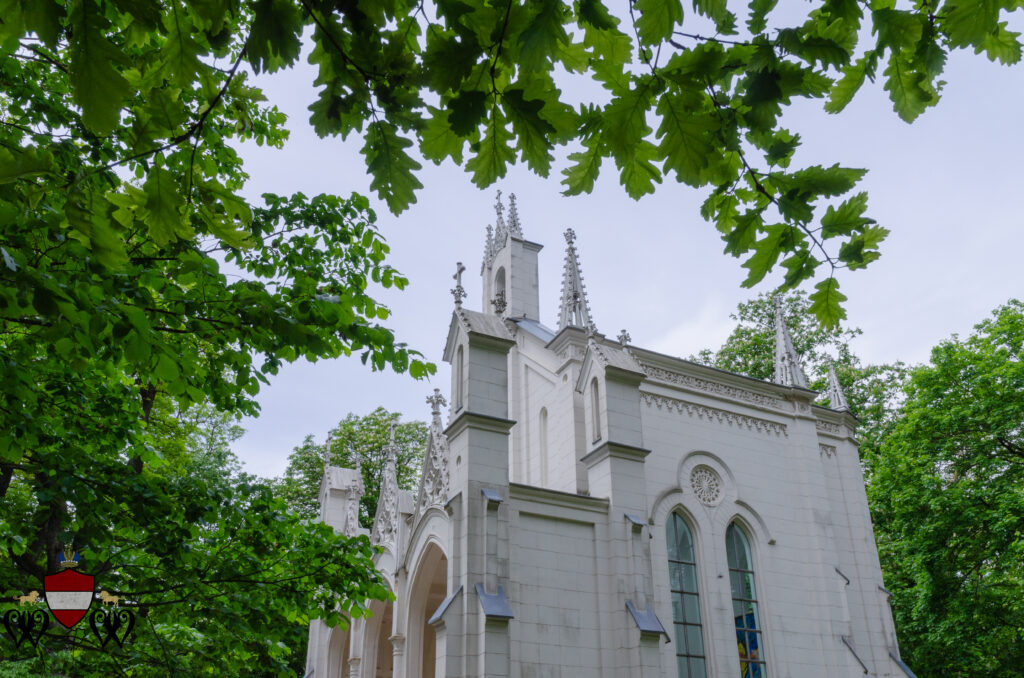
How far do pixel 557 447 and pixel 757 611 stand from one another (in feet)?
16.9

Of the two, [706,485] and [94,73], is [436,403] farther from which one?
[94,73]

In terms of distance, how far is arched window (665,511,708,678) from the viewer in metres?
14.5

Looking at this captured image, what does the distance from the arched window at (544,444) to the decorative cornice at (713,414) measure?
238cm

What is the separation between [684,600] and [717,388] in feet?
15.9

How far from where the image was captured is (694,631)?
14.7 meters

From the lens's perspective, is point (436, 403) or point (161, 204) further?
point (436, 403)

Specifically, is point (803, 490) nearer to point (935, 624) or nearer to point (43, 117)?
point (935, 624)

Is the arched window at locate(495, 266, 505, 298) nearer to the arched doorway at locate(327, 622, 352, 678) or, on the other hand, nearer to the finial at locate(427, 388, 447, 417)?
the finial at locate(427, 388, 447, 417)

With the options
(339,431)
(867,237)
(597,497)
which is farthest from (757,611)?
(339,431)

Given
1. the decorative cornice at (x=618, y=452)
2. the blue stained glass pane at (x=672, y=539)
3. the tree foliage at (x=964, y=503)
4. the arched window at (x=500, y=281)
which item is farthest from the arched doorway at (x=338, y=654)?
the tree foliage at (x=964, y=503)

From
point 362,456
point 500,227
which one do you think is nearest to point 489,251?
point 500,227

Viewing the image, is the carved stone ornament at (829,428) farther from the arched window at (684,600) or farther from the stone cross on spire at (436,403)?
the stone cross on spire at (436,403)

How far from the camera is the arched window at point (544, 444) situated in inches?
675

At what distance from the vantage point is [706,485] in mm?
16438
